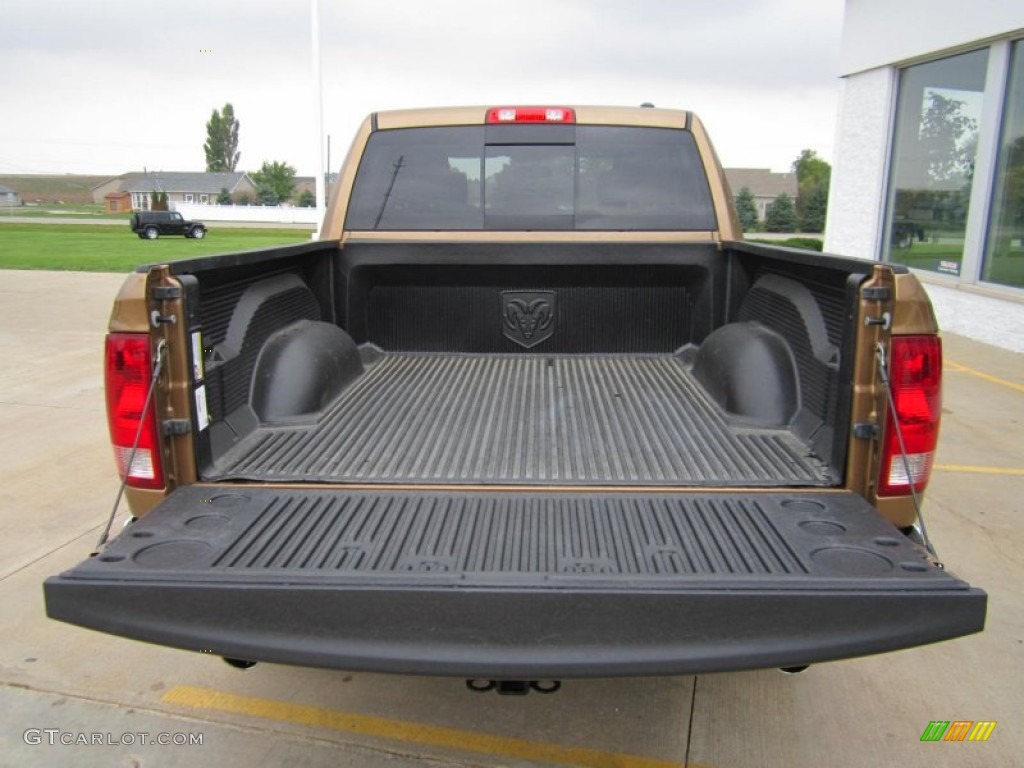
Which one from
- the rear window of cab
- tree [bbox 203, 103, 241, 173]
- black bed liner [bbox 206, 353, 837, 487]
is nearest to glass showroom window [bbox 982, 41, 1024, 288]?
the rear window of cab

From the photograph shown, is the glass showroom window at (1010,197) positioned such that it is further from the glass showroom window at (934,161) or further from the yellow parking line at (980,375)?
Answer: the yellow parking line at (980,375)

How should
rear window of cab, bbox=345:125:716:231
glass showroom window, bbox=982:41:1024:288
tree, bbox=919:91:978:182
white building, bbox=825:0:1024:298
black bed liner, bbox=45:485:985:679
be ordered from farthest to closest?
1. tree, bbox=919:91:978:182
2. white building, bbox=825:0:1024:298
3. glass showroom window, bbox=982:41:1024:288
4. rear window of cab, bbox=345:125:716:231
5. black bed liner, bbox=45:485:985:679

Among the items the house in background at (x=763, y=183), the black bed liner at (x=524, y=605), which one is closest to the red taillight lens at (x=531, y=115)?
the black bed liner at (x=524, y=605)

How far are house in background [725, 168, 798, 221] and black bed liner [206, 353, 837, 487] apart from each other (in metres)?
75.1

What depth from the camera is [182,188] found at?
370 feet

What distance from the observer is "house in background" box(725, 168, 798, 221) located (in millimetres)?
77188

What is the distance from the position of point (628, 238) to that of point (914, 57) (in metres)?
10.7

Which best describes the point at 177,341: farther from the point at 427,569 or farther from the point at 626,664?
the point at 626,664

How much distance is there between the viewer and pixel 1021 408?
24.2ft

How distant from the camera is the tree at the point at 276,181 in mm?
108375

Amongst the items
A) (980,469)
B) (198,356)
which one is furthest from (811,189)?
(198,356)

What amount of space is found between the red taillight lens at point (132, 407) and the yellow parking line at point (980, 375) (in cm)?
833

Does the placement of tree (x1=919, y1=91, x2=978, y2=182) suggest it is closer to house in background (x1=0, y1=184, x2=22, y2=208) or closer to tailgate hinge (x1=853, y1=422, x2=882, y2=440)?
tailgate hinge (x1=853, y1=422, x2=882, y2=440)

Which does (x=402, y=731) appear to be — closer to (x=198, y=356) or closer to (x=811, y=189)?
(x=198, y=356)
